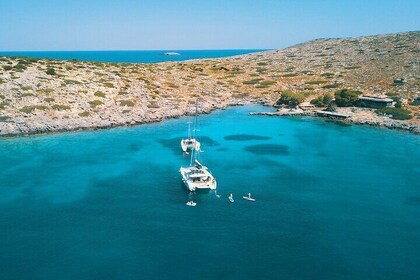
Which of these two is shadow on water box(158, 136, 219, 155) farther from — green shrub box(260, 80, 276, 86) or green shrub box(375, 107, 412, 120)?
green shrub box(260, 80, 276, 86)

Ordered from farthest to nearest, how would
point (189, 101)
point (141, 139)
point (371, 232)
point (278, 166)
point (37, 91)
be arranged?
point (189, 101) < point (37, 91) < point (141, 139) < point (278, 166) < point (371, 232)

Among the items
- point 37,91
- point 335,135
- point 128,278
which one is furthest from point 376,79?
point 128,278

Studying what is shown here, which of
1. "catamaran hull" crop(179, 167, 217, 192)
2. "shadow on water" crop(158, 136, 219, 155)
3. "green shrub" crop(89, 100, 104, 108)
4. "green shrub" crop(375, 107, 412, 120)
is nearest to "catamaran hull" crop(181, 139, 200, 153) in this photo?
"shadow on water" crop(158, 136, 219, 155)

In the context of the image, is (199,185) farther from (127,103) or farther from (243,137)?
(127,103)

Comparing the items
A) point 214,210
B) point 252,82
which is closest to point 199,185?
point 214,210

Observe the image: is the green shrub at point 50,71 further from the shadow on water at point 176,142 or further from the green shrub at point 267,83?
the green shrub at point 267,83

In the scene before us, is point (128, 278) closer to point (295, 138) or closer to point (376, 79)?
point (295, 138)
